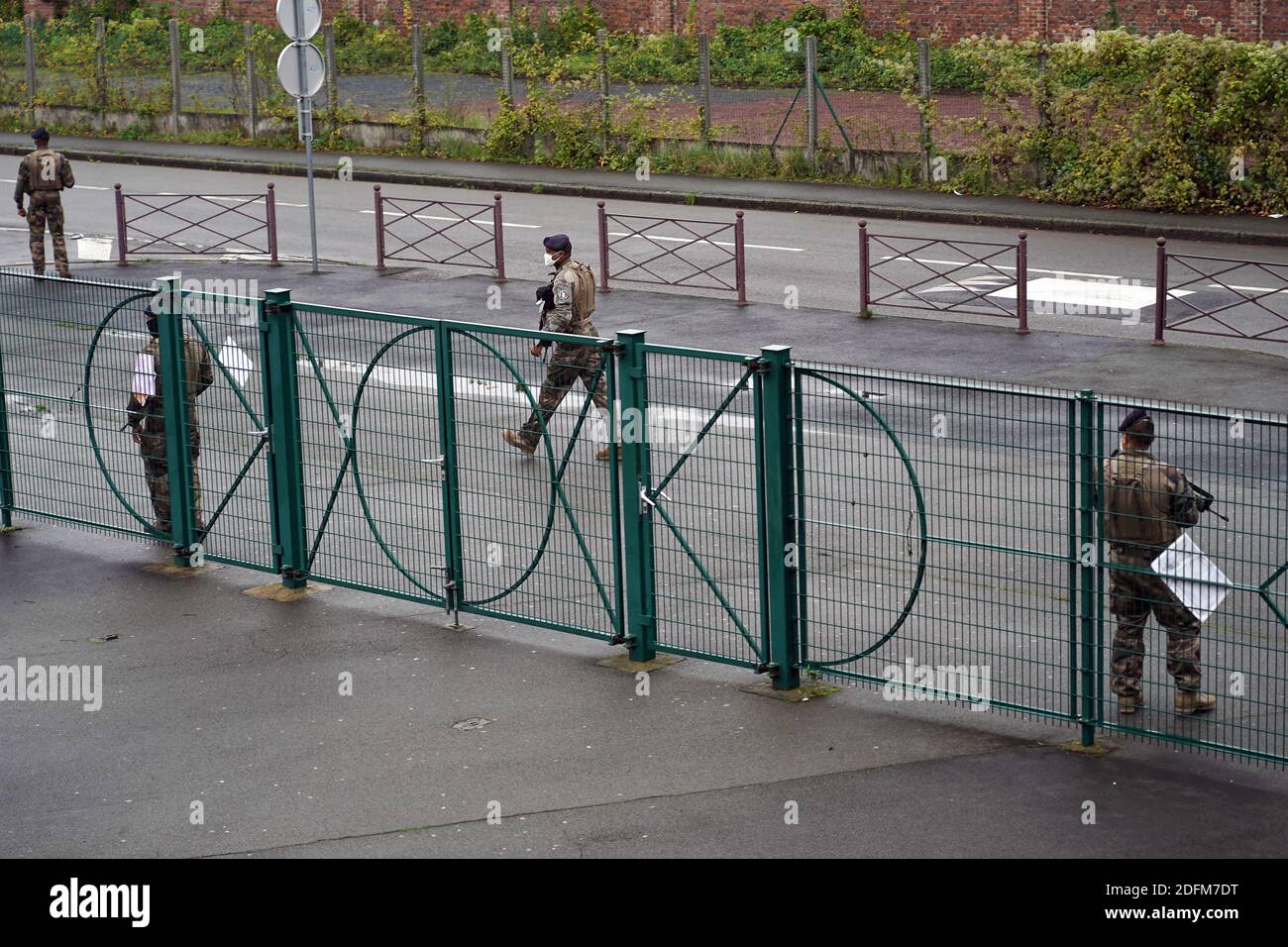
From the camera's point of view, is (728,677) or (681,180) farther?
(681,180)

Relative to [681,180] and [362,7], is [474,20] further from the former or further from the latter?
[681,180]

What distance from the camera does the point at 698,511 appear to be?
12.0 m

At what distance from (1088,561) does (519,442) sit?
12.5 feet

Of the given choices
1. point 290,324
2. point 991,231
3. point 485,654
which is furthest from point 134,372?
point 991,231

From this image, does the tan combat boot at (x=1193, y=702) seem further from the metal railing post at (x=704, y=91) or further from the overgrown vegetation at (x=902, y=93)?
the metal railing post at (x=704, y=91)

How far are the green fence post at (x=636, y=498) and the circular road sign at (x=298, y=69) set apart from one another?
14322mm

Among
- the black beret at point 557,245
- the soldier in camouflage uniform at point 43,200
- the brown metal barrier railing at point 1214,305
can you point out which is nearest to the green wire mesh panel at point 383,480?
the black beret at point 557,245

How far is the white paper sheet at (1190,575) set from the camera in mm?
7805

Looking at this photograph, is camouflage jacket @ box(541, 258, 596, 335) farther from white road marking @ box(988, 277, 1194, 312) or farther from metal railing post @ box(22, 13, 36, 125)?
metal railing post @ box(22, 13, 36, 125)

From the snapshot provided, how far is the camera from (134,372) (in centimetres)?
1138

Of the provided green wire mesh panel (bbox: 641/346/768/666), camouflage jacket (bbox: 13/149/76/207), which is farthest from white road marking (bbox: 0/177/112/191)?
green wire mesh panel (bbox: 641/346/768/666)

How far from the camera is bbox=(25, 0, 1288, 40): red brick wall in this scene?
37.1m

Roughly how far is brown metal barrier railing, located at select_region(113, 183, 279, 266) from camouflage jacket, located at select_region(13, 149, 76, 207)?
2.88 feet

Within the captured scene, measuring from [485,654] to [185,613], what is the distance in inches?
80.5
